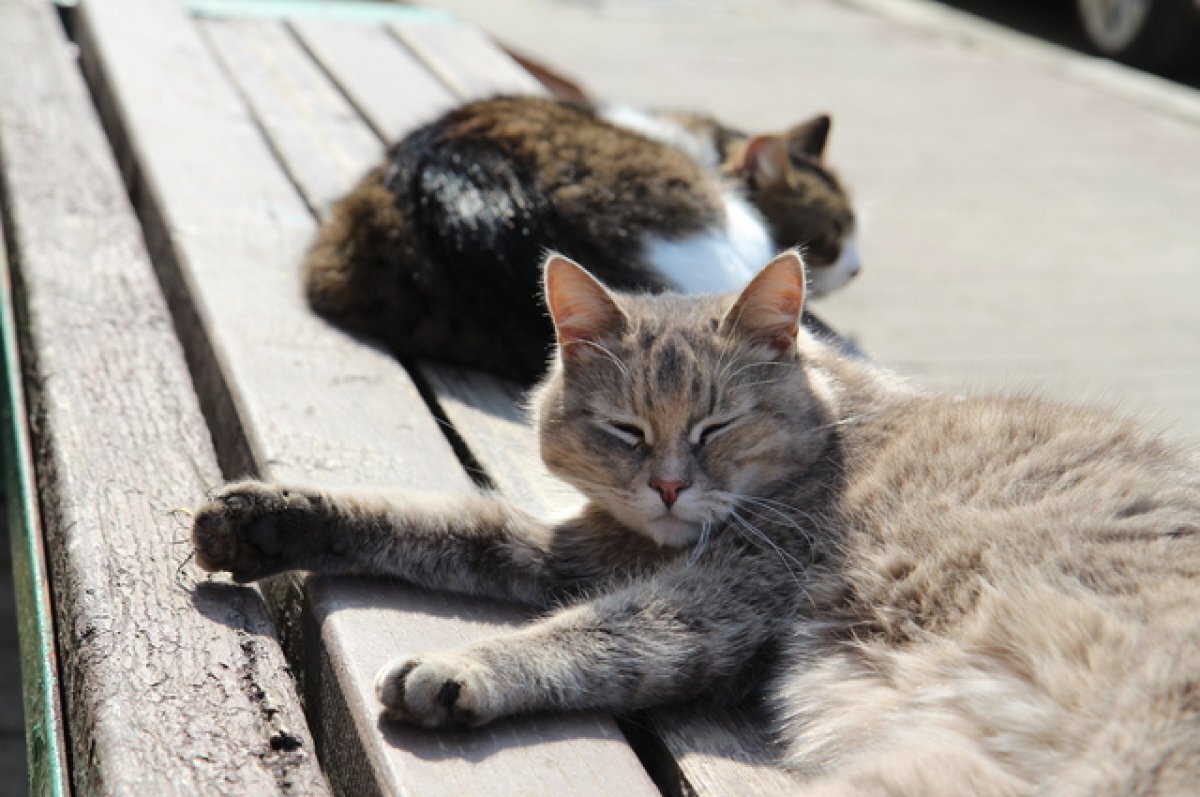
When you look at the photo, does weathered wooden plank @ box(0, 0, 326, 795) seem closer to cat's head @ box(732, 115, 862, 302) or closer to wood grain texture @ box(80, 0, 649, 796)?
wood grain texture @ box(80, 0, 649, 796)

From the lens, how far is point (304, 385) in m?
2.52

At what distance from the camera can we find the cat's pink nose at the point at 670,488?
2.13 metres

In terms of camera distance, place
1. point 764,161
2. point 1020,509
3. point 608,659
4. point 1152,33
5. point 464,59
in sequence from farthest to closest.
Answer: point 1152,33, point 464,59, point 764,161, point 1020,509, point 608,659

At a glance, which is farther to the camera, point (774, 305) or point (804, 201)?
point (804, 201)

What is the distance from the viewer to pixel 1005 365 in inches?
186

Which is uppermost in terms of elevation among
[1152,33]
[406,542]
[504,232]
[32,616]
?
[504,232]

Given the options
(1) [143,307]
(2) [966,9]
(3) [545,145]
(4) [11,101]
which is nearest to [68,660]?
(1) [143,307]

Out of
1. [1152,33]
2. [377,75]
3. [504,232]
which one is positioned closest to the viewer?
[504,232]

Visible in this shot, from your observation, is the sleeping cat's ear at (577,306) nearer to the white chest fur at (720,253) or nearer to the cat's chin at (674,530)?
the cat's chin at (674,530)

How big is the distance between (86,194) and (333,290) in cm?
89

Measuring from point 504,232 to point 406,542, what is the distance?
104 cm

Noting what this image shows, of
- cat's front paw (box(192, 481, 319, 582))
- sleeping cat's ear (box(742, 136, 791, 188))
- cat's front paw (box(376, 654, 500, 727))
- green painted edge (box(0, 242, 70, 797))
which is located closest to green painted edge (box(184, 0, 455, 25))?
sleeping cat's ear (box(742, 136, 791, 188))

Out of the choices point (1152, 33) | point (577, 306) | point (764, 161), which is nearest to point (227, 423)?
point (577, 306)

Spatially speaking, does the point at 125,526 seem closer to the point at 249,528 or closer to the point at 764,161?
the point at 249,528
